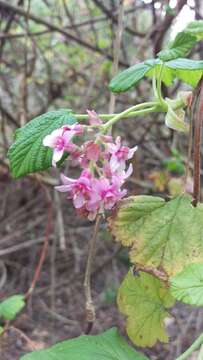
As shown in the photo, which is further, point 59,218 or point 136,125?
point 136,125

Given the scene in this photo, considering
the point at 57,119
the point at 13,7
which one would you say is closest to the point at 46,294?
the point at 13,7

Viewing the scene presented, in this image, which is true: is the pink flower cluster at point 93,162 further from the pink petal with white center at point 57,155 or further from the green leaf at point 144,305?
the green leaf at point 144,305

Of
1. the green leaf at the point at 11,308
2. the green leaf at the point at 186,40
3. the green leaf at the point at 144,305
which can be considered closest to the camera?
the green leaf at the point at 186,40

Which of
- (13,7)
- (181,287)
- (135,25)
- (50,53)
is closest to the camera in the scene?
(181,287)

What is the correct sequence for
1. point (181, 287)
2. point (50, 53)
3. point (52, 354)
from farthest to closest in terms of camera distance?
point (50, 53)
point (52, 354)
point (181, 287)

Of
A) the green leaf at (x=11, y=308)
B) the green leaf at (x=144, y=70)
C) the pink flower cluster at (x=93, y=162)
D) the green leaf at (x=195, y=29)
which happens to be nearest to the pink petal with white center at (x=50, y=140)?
the pink flower cluster at (x=93, y=162)

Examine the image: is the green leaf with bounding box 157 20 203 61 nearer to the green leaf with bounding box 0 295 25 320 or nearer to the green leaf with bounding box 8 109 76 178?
the green leaf with bounding box 8 109 76 178

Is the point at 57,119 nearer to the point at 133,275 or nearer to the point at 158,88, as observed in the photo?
the point at 158,88
